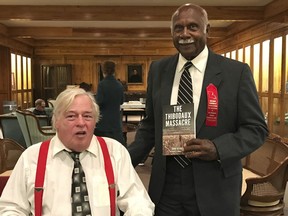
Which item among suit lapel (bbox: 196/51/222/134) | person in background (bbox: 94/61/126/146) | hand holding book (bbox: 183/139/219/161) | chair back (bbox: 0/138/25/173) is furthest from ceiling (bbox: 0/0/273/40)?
hand holding book (bbox: 183/139/219/161)

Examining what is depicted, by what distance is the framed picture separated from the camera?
14659 millimetres

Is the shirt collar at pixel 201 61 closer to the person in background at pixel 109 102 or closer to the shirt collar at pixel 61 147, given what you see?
the shirt collar at pixel 61 147

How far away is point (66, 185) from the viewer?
1.60m

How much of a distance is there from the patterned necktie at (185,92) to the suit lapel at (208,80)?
0.05m

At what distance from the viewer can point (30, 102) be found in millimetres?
14000

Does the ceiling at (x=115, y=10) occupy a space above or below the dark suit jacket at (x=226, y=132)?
above

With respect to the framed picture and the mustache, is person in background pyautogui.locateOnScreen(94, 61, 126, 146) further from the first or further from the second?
the framed picture

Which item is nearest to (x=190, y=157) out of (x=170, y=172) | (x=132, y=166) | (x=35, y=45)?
(x=170, y=172)

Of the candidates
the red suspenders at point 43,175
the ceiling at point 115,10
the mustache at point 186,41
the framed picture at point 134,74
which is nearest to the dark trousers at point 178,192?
the red suspenders at point 43,175

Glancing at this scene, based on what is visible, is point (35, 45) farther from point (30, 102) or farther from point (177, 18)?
point (177, 18)

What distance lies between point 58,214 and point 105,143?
379 millimetres

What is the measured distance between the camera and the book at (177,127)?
4.69ft

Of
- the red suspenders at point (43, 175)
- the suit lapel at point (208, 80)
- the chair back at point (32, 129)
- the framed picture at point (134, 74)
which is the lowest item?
the chair back at point (32, 129)

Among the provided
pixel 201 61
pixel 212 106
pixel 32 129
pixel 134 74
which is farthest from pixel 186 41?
pixel 134 74
